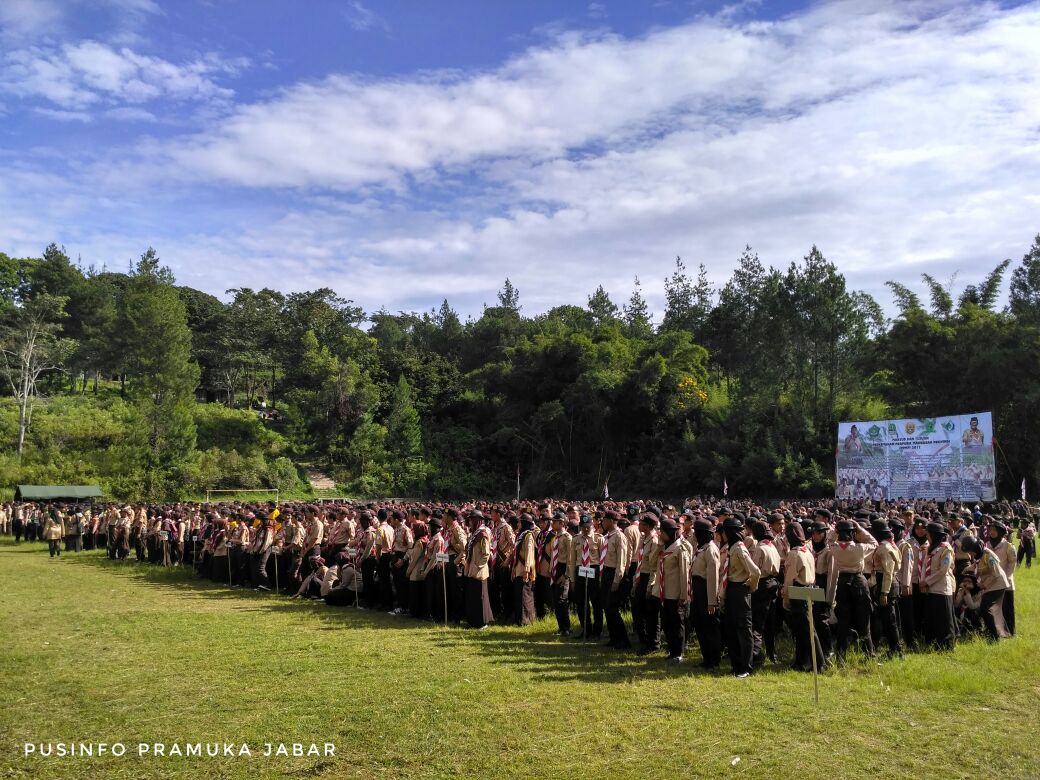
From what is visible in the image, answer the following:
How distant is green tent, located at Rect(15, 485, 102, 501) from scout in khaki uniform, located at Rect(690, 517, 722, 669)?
38.9 m

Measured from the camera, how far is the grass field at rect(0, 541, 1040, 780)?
618 cm

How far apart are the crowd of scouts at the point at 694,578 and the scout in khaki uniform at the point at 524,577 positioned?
1.0 inches

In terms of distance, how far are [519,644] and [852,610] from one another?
426cm

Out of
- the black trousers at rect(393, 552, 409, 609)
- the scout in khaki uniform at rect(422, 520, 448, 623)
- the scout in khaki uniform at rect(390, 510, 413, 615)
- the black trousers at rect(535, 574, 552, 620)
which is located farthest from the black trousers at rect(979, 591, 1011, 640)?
the black trousers at rect(393, 552, 409, 609)

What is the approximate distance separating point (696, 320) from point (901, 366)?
20.9 m

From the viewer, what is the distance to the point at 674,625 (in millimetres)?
9750

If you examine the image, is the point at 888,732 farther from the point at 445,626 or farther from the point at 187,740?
the point at 445,626


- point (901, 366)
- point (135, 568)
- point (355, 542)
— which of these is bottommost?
point (135, 568)

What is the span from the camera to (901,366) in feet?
141

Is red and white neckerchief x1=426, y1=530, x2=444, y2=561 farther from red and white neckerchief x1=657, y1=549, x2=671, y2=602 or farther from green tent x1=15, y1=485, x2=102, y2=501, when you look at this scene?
green tent x1=15, y1=485, x2=102, y2=501

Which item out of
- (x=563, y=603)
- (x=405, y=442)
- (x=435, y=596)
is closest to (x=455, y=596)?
(x=435, y=596)

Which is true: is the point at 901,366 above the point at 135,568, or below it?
above

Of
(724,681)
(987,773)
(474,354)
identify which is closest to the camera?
(987,773)

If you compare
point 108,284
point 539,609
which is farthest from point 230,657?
point 108,284
